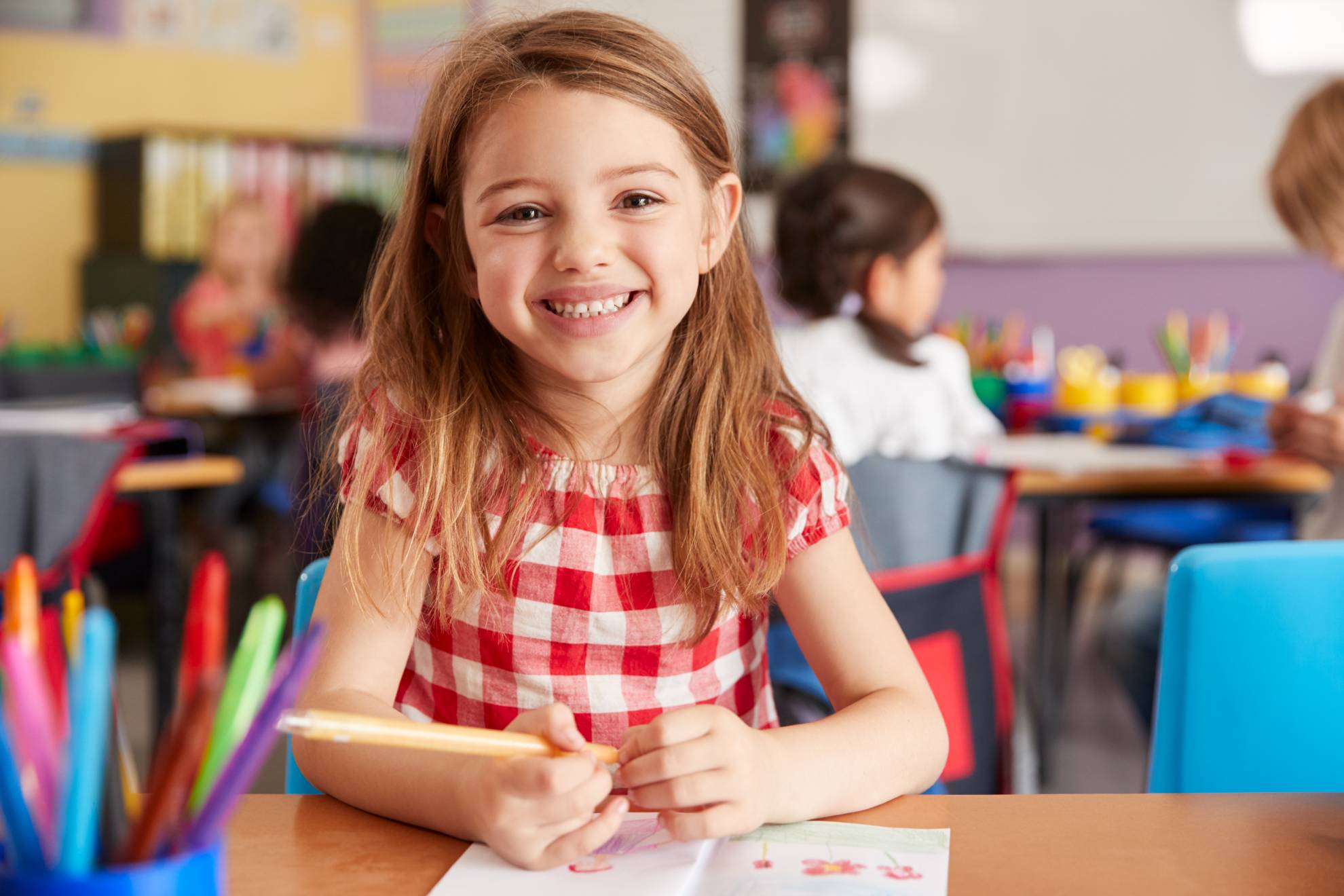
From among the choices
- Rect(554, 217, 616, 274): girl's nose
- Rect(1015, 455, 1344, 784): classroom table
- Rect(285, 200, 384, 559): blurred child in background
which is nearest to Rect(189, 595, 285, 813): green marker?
Rect(554, 217, 616, 274): girl's nose

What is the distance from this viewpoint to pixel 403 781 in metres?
0.69

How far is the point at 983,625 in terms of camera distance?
1.68 meters

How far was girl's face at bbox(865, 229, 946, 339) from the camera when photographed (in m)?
2.23

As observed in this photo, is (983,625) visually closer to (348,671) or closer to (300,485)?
(348,671)

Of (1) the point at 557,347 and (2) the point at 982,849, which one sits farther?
(1) the point at 557,347

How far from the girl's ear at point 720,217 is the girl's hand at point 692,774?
0.43m

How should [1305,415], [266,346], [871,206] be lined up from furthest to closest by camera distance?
1. [266,346]
2. [871,206]
3. [1305,415]

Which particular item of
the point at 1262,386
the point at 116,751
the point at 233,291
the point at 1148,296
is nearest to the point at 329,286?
the point at 1262,386

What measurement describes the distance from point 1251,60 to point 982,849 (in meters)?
4.12

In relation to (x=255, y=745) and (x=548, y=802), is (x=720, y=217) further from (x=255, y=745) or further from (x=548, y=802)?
(x=255, y=745)

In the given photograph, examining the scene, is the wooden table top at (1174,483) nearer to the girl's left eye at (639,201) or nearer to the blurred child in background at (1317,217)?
the blurred child in background at (1317,217)

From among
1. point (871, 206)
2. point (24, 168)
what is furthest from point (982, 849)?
point (24, 168)

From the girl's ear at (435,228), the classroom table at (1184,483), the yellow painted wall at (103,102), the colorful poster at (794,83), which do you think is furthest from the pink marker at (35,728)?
the yellow painted wall at (103,102)

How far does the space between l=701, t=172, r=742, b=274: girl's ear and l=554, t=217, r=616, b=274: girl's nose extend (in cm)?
14
